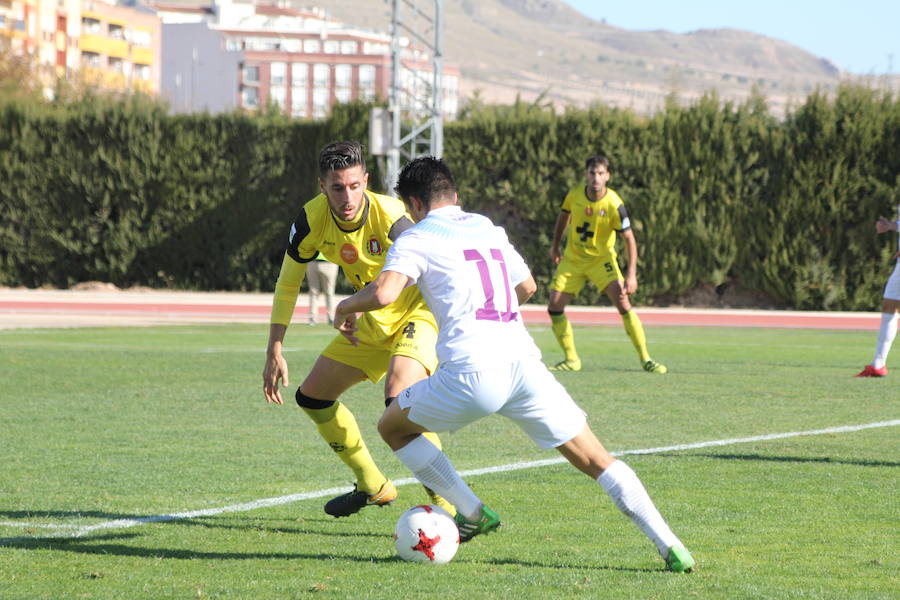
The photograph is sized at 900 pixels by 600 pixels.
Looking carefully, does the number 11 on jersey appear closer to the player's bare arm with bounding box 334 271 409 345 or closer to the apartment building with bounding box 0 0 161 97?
the player's bare arm with bounding box 334 271 409 345

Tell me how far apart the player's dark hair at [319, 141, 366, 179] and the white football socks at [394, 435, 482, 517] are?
1490 millimetres

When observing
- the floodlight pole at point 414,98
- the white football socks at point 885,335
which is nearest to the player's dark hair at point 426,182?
the white football socks at point 885,335

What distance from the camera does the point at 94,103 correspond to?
104 ft

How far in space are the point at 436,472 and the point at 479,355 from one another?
746 mm

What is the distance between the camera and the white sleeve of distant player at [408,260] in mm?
5469

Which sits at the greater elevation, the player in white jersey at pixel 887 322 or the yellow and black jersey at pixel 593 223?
the yellow and black jersey at pixel 593 223

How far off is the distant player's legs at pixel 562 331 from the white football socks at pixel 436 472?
884 cm

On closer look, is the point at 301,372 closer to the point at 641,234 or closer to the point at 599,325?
the point at 599,325

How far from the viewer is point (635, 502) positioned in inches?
215

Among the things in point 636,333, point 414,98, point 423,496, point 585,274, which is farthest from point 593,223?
point 414,98

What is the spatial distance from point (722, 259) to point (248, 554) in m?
23.4

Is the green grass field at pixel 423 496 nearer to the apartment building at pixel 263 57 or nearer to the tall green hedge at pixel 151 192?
the tall green hedge at pixel 151 192

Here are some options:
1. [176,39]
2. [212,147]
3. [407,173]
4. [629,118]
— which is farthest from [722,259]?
[176,39]

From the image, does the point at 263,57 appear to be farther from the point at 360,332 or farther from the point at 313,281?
the point at 360,332
